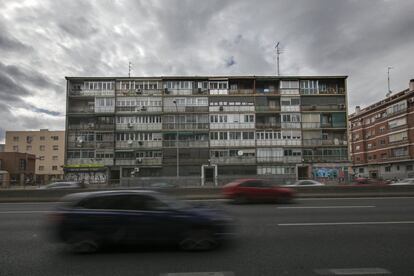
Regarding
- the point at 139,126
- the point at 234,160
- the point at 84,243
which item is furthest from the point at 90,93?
the point at 84,243

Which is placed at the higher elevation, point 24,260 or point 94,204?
point 94,204

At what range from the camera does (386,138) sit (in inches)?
2623

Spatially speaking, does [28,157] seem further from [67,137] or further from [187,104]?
[187,104]

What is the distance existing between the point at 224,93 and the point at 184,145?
10731 millimetres

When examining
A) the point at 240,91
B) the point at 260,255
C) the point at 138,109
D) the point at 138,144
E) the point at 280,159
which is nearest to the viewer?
the point at 260,255

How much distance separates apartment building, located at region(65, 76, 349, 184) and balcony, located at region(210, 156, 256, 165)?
0.51 feet

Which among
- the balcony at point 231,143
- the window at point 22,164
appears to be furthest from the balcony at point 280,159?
the window at point 22,164

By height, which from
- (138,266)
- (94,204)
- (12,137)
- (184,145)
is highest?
(12,137)

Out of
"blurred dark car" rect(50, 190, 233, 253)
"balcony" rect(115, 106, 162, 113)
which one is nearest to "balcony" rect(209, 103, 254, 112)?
"balcony" rect(115, 106, 162, 113)

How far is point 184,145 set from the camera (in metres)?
50.6

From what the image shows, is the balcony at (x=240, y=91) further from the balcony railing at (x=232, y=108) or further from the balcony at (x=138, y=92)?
the balcony at (x=138, y=92)

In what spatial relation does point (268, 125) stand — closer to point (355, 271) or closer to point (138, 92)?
point (138, 92)

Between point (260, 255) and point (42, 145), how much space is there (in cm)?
10361

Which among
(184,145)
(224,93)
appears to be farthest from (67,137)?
(224,93)
